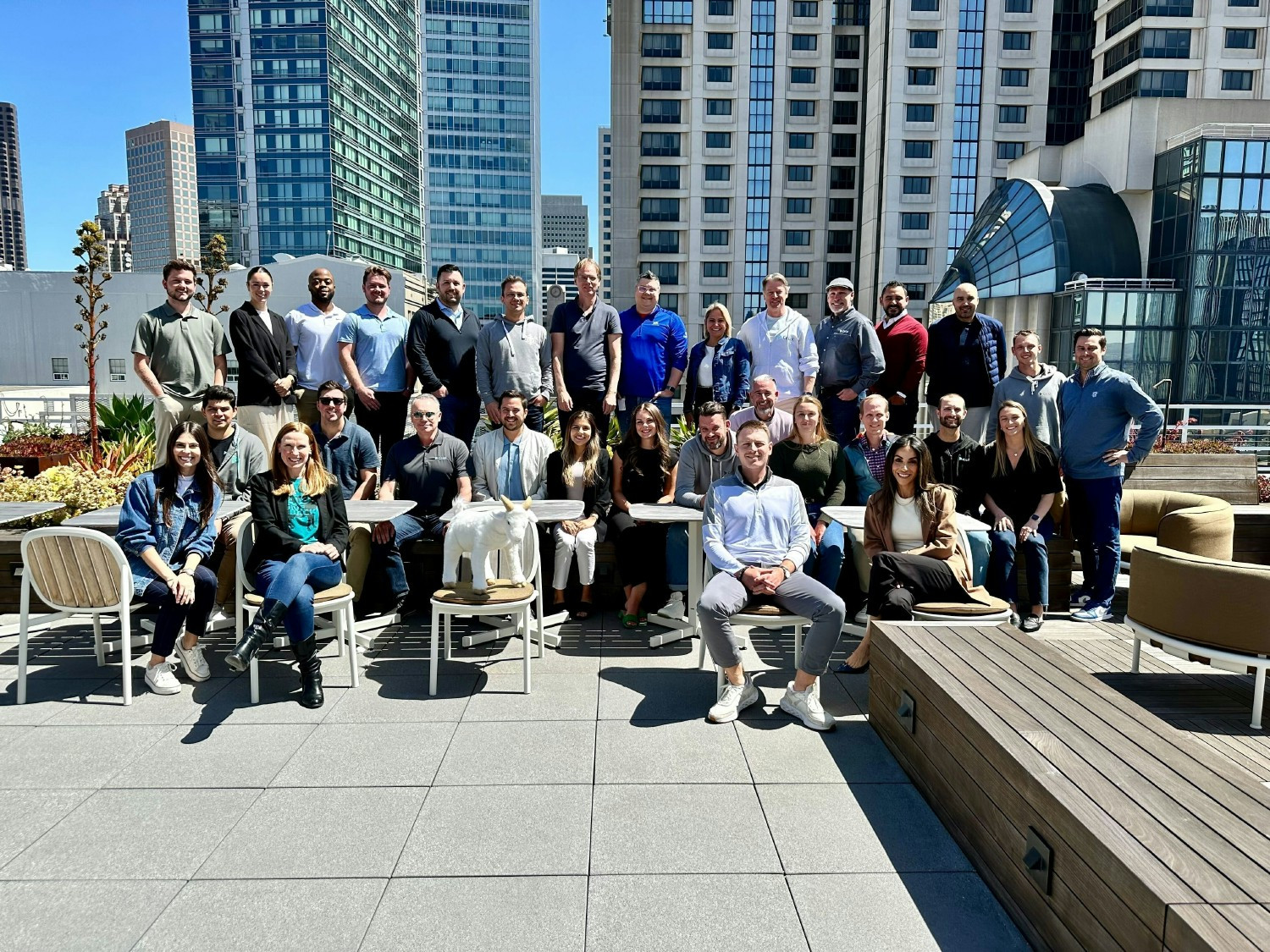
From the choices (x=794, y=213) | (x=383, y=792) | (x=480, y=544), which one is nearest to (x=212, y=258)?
(x=480, y=544)

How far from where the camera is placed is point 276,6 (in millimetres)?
96938

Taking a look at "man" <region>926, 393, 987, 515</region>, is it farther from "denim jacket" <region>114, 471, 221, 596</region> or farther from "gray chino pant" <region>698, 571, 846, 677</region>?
"denim jacket" <region>114, 471, 221, 596</region>

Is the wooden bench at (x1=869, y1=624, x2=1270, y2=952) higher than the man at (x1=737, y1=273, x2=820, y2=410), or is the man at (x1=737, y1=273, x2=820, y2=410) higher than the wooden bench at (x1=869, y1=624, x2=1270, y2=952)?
the man at (x1=737, y1=273, x2=820, y2=410)

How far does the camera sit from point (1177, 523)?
628 cm

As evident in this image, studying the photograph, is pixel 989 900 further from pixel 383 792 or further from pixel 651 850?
pixel 383 792

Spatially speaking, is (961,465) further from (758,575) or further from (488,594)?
(488,594)

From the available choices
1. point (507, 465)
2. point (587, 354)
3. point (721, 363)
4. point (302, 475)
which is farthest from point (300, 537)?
point (721, 363)

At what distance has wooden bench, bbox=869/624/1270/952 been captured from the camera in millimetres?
2035

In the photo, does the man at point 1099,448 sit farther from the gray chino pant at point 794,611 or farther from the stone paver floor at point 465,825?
the gray chino pant at point 794,611

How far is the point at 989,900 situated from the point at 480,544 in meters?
3.11

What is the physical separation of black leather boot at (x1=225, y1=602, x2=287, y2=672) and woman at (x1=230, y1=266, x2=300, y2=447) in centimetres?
276

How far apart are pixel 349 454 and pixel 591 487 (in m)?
1.84

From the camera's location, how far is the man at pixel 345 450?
6.03m

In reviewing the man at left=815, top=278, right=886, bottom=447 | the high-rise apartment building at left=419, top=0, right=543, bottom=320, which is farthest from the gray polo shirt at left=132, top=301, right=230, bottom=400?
the high-rise apartment building at left=419, top=0, right=543, bottom=320
